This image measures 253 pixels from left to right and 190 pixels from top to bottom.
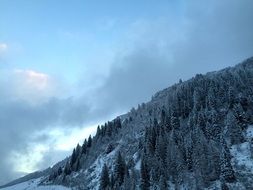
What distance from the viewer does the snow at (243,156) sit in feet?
261

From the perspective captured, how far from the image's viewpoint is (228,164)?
250 ft

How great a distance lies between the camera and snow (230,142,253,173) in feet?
261

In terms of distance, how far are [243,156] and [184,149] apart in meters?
18.8

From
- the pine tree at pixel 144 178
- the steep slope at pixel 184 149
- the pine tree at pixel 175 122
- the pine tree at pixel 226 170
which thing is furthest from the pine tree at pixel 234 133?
the pine tree at pixel 175 122

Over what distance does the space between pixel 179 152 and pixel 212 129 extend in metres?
15.9

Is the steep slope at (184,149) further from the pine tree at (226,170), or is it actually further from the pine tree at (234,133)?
the pine tree at (226,170)

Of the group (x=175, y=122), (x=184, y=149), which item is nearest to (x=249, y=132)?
(x=184, y=149)

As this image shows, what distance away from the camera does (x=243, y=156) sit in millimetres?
84438

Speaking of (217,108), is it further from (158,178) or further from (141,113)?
(141,113)

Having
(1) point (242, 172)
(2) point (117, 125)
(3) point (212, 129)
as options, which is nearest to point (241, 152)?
(1) point (242, 172)

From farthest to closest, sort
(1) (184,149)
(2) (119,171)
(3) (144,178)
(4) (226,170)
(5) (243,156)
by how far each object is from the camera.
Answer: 1. (2) (119,171)
2. (1) (184,149)
3. (3) (144,178)
4. (5) (243,156)
5. (4) (226,170)

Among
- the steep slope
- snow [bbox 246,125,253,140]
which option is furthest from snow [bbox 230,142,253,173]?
snow [bbox 246,125,253,140]

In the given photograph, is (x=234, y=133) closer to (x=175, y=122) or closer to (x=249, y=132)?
(x=249, y=132)

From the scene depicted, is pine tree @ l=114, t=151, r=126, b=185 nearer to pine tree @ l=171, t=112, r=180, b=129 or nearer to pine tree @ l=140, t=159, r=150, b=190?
pine tree @ l=140, t=159, r=150, b=190
